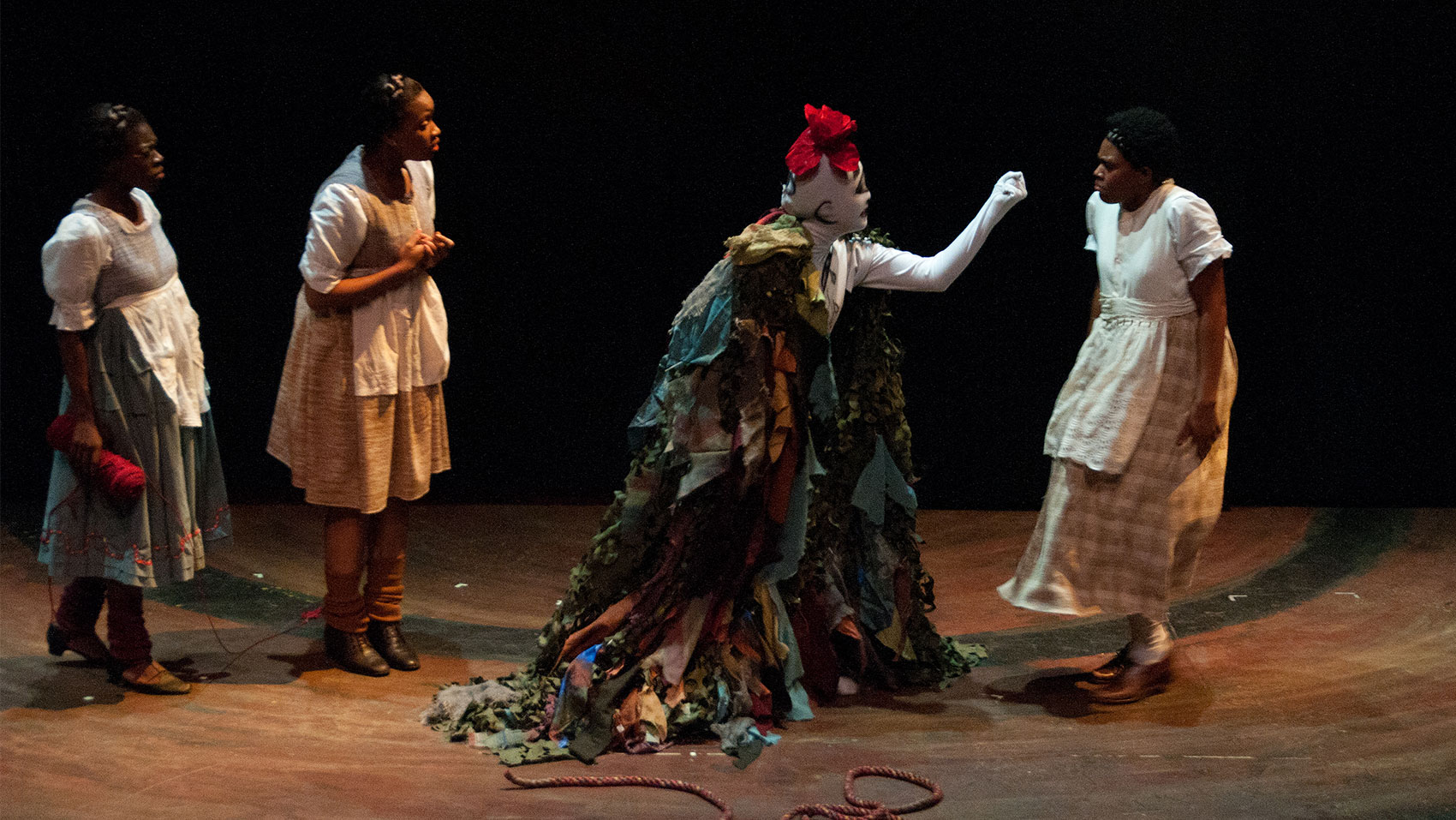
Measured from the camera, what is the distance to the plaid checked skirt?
3029mm

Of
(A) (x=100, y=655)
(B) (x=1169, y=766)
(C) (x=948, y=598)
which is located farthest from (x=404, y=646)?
(B) (x=1169, y=766)

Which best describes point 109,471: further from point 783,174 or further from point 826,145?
point 783,174

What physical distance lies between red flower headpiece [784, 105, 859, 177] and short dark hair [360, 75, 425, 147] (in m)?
0.95

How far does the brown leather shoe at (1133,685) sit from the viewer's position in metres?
3.10

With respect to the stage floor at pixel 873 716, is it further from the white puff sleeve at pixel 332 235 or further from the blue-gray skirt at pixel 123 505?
the white puff sleeve at pixel 332 235

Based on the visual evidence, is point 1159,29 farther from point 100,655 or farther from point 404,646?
point 100,655

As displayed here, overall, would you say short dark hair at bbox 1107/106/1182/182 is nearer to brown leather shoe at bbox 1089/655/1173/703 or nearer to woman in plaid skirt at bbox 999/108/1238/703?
woman in plaid skirt at bbox 999/108/1238/703

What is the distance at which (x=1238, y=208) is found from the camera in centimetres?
472

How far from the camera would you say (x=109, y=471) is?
2895 millimetres

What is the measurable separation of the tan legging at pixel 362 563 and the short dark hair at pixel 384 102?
0.93 meters

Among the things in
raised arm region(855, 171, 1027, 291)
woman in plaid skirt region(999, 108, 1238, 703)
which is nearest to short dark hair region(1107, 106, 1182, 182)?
woman in plaid skirt region(999, 108, 1238, 703)

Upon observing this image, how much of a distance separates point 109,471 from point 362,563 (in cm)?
67

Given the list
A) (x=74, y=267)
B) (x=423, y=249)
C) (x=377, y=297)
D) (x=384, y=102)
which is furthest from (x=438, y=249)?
(x=74, y=267)

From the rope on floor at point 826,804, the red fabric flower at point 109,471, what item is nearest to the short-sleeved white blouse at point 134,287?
the red fabric flower at point 109,471
